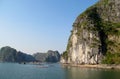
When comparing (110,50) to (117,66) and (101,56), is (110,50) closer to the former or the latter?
(101,56)

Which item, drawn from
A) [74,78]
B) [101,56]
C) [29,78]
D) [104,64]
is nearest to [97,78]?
[74,78]

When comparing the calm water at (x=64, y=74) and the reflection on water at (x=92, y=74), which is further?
the calm water at (x=64, y=74)

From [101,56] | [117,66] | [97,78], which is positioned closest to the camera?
[97,78]

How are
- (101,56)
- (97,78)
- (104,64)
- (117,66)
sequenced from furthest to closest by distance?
(101,56) < (104,64) < (117,66) < (97,78)

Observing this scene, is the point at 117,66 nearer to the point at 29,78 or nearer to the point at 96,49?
the point at 96,49

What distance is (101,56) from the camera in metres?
194

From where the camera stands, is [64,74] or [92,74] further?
[64,74]

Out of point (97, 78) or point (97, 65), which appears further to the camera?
point (97, 65)

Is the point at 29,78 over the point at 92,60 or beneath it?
beneath

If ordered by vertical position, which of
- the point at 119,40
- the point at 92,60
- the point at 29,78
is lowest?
the point at 29,78

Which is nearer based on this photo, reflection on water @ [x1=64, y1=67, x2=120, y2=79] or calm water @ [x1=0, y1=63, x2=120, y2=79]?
reflection on water @ [x1=64, y1=67, x2=120, y2=79]

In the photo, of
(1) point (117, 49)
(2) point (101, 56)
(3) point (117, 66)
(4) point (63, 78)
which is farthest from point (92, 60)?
(4) point (63, 78)

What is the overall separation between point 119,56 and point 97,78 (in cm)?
9858

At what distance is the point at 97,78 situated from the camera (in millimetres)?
89688
